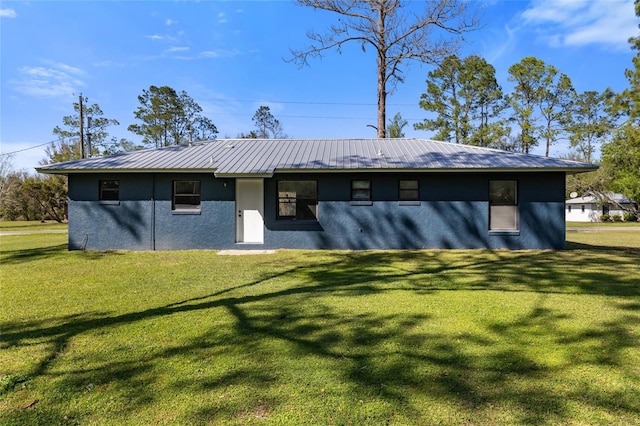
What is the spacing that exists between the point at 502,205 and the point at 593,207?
36.4 meters

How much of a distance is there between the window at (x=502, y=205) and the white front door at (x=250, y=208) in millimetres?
7539

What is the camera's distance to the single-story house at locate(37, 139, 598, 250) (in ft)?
37.0

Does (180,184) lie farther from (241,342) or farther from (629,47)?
(629,47)

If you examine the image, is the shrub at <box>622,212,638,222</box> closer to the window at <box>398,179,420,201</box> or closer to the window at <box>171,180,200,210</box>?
the window at <box>398,179,420,201</box>

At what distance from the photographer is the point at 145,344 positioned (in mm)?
3848

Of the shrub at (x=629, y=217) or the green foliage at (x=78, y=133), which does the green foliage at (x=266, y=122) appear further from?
the shrub at (x=629, y=217)

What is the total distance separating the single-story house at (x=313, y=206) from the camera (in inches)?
444

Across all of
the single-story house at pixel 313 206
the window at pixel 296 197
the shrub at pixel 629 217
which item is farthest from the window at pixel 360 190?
the shrub at pixel 629 217

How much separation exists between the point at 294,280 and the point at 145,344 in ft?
11.7

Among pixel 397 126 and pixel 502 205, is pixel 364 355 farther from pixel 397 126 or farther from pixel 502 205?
pixel 397 126

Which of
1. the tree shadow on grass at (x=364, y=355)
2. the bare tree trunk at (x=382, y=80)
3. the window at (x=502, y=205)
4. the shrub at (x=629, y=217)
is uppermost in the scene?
the bare tree trunk at (x=382, y=80)

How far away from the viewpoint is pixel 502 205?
452 inches

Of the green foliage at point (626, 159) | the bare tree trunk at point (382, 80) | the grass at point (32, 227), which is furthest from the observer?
the grass at point (32, 227)

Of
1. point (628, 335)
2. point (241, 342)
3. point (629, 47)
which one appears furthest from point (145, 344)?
point (629, 47)
